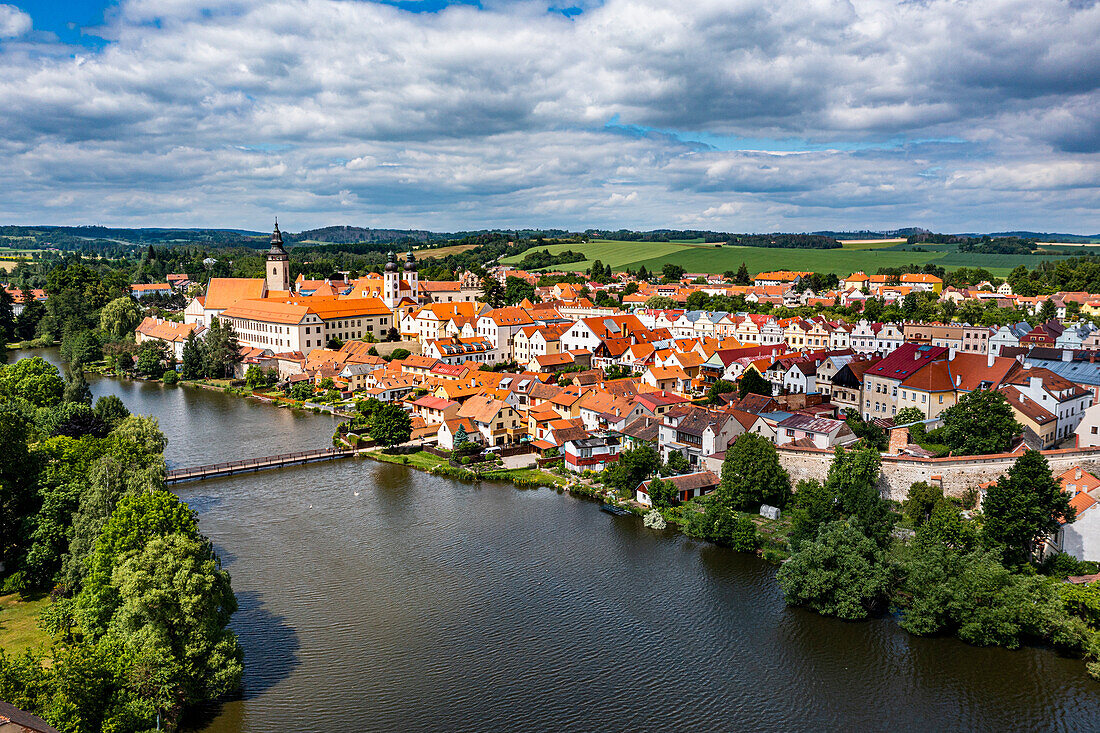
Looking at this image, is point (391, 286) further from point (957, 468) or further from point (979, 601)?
point (979, 601)

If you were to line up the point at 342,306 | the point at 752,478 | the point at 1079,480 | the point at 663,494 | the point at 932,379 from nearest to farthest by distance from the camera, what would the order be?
1. the point at 1079,480
2. the point at 752,478
3. the point at 663,494
4. the point at 932,379
5. the point at 342,306

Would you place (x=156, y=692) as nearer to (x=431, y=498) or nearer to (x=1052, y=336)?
(x=431, y=498)

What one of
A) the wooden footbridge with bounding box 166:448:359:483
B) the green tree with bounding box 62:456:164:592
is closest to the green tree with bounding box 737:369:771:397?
the wooden footbridge with bounding box 166:448:359:483

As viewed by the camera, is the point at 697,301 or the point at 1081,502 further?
the point at 697,301

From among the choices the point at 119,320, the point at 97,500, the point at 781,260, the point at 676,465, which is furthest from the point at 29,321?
the point at 781,260

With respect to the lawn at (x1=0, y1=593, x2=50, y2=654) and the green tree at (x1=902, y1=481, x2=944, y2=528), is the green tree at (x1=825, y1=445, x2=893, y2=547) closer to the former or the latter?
the green tree at (x1=902, y1=481, x2=944, y2=528)
